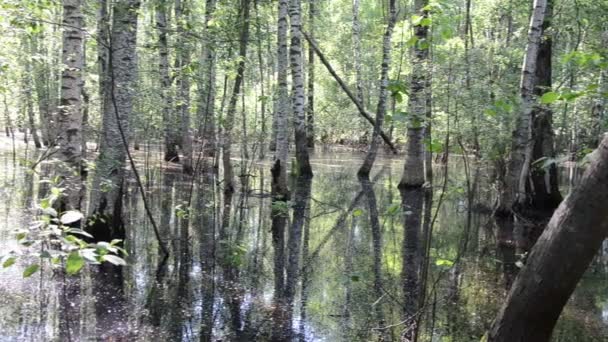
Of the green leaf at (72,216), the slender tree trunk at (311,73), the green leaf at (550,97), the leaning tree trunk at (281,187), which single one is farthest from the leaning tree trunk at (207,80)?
the slender tree trunk at (311,73)

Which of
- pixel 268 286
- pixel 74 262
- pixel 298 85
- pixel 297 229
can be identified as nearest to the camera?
pixel 74 262

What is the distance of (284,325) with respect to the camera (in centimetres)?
520

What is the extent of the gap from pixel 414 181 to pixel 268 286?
32.1 ft

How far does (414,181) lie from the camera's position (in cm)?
1543

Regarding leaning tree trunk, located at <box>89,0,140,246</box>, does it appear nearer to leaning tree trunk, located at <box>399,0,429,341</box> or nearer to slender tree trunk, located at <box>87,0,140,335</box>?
slender tree trunk, located at <box>87,0,140,335</box>

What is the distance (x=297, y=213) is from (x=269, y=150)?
1983 cm

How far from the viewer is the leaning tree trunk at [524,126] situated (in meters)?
9.72

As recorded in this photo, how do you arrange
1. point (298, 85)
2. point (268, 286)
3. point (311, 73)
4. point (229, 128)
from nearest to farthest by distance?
point (268, 286)
point (229, 128)
point (298, 85)
point (311, 73)

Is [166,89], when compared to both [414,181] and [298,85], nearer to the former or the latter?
[298,85]

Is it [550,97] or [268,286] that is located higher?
[550,97]

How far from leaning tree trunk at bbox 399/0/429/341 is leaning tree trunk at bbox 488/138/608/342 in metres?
1.25

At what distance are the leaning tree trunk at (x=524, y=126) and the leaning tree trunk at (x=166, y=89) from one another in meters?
6.10

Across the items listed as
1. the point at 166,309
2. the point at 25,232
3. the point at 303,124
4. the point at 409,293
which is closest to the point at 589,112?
the point at 303,124

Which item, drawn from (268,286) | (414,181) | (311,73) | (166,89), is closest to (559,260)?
(268,286)
